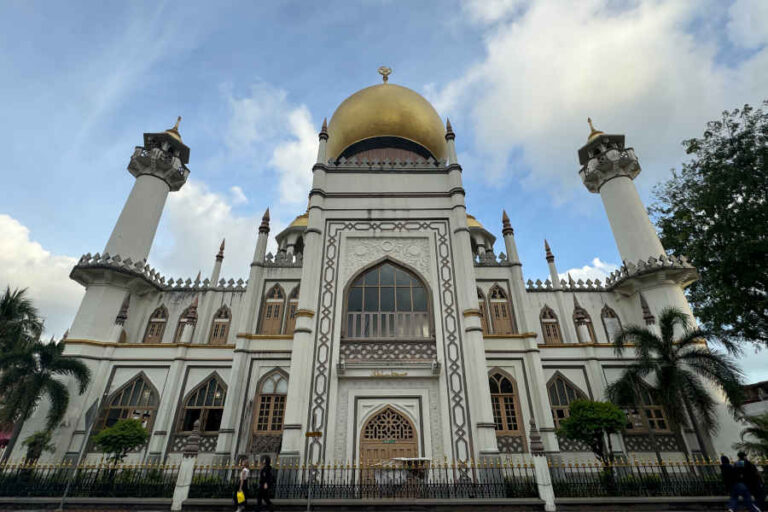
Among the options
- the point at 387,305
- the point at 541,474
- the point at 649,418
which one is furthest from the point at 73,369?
the point at 649,418

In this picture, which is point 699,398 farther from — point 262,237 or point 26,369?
point 26,369

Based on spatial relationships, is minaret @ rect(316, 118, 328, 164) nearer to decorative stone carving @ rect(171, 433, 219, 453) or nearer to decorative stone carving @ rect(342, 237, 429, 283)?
decorative stone carving @ rect(342, 237, 429, 283)

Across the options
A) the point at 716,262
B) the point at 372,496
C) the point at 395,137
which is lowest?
the point at 372,496

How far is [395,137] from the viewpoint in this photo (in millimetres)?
18328

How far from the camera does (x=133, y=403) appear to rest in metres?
13.9

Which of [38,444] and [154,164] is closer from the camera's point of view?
[38,444]

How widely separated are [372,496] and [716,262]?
1605 centimetres

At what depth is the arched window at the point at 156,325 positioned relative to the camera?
16.5 m

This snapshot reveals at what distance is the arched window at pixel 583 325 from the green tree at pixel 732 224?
13.7 ft

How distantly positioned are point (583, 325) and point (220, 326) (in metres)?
15.3

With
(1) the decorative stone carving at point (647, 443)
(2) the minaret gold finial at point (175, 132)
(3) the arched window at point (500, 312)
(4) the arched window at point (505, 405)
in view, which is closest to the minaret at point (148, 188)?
(2) the minaret gold finial at point (175, 132)

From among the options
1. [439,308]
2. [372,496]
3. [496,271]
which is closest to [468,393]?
[439,308]

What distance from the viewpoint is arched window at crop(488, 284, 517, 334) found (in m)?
15.5

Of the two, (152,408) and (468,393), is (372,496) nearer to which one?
(468,393)
